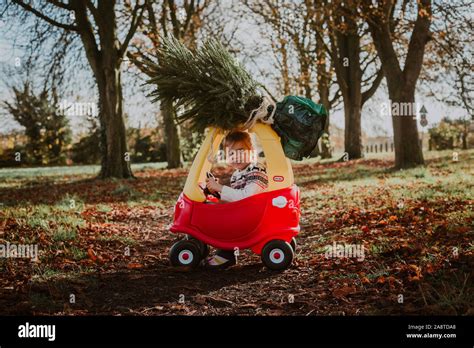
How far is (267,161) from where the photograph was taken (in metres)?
4.30

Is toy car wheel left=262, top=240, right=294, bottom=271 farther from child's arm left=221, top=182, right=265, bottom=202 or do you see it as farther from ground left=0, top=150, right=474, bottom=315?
child's arm left=221, top=182, right=265, bottom=202

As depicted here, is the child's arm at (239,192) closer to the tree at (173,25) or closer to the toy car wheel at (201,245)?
the toy car wheel at (201,245)

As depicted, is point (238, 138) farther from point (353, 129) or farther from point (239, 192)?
point (353, 129)

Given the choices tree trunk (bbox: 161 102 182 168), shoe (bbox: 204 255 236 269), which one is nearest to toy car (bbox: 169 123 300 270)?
shoe (bbox: 204 255 236 269)

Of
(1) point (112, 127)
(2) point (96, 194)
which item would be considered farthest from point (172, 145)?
(2) point (96, 194)

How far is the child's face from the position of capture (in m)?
4.48

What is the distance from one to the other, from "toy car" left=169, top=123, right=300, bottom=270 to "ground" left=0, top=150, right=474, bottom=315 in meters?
0.19

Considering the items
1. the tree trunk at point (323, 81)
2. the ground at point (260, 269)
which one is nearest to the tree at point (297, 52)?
the tree trunk at point (323, 81)

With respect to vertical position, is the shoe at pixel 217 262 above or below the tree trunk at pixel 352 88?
below

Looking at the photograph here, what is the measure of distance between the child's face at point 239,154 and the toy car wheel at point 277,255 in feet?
2.51

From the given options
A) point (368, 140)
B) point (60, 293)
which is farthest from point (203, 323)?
point (368, 140)

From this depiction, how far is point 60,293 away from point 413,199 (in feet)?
17.3

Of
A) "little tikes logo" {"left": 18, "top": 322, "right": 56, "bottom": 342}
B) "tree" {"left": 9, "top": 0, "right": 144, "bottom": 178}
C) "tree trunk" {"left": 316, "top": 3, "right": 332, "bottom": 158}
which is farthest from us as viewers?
"tree trunk" {"left": 316, "top": 3, "right": 332, "bottom": 158}

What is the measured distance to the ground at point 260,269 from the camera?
11.1 feet
